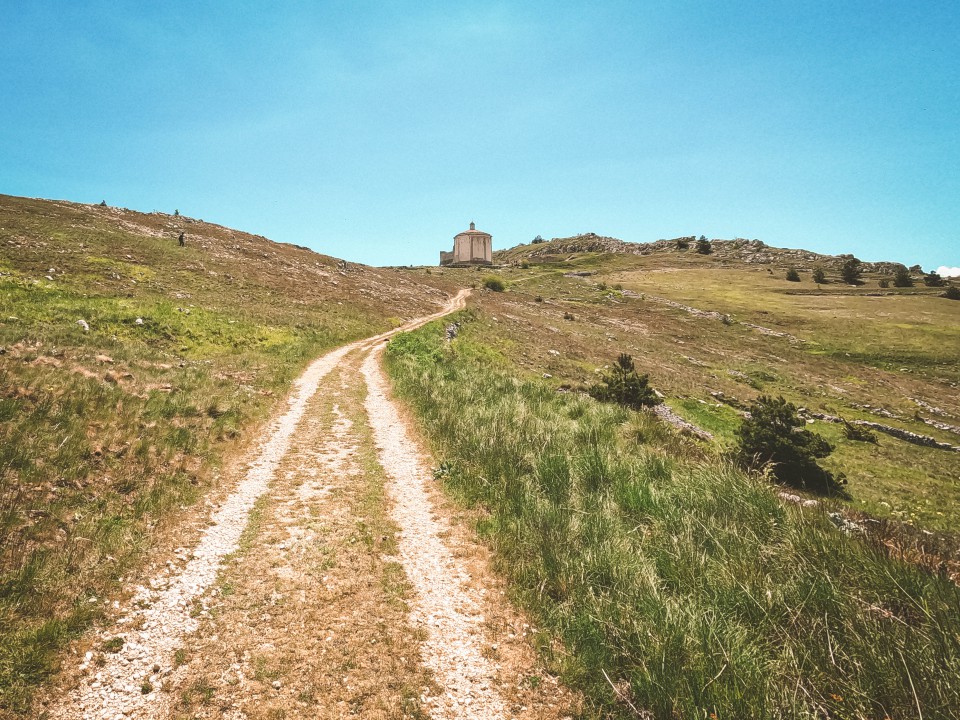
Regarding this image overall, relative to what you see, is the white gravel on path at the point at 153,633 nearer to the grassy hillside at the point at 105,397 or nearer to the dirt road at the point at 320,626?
the dirt road at the point at 320,626

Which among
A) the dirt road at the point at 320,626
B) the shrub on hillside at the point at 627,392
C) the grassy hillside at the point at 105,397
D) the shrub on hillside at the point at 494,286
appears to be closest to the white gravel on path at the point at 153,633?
the dirt road at the point at 320,626

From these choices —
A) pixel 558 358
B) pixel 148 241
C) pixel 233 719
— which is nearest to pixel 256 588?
pixel 233 719

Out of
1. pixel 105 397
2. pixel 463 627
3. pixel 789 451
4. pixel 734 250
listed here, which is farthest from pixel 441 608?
pixel 734 250

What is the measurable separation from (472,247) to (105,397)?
121844mm

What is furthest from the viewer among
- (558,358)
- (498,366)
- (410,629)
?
(558,358)

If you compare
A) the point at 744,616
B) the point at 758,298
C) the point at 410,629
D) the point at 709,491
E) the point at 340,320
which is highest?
the point at 758,298

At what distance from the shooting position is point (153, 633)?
4.85 meters

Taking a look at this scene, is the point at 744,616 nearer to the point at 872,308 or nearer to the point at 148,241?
the point at 148,241

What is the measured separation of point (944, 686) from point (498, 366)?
22.4 metres

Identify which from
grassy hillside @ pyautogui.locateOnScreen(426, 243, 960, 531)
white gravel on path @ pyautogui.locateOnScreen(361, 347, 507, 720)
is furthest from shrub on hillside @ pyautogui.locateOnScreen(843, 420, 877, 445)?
white gravel on path @ pyautogui.locateOnScreen(361, 347, 507, 720)

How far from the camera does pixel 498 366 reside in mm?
25422

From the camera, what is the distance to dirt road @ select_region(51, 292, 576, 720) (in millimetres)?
4133

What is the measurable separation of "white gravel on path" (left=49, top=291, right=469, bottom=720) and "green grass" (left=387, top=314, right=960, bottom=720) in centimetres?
419

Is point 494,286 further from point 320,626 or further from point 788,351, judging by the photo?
point 320,626
